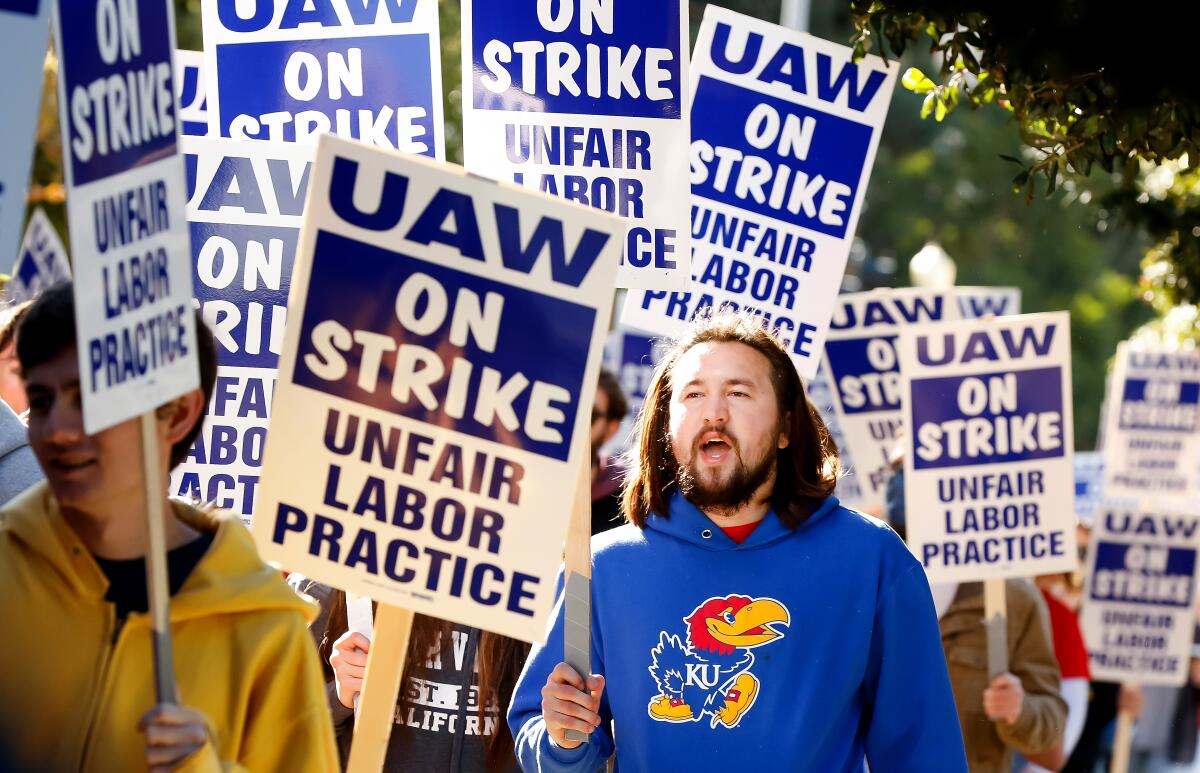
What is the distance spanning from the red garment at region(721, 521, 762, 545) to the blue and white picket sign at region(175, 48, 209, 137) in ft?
9.30

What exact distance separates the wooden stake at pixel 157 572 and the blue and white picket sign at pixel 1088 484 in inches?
537

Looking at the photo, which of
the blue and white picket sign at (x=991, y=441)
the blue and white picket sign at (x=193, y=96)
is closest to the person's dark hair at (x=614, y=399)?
the blue and white picket sign at (x=991, y=441)

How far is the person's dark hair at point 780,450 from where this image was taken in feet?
15.9

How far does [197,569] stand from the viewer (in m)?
3.32

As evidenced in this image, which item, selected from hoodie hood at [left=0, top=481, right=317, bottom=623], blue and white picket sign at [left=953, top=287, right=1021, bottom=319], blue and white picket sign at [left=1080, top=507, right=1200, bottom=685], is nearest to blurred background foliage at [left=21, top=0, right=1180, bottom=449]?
blue and white picket sign at [left=953, top=287, right=1021, bottom=319]

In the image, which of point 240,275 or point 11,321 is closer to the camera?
point 11,321

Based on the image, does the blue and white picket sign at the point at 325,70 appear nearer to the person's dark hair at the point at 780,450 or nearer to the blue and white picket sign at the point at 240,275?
the blue and white picket sign at the point at 240,275

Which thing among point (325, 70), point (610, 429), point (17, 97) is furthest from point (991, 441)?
point (17, 97)

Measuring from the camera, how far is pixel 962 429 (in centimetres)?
744

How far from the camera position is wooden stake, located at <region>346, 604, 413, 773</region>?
3.74m

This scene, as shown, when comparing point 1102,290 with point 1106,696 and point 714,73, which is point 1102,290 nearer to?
point 1106,696

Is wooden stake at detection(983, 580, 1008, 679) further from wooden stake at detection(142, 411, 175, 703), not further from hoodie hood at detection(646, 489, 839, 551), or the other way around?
wooden stake at detection(142, 411, 175, 703)

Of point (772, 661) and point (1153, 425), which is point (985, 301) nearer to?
point (1153, 425)

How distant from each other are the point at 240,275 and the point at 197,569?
2.60m
